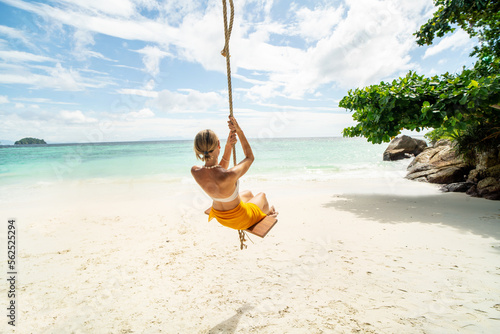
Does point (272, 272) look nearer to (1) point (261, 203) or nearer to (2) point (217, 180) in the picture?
(1) point (261, 203)

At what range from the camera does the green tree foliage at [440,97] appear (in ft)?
21.7

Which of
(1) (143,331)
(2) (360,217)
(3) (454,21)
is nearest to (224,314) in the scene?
(1) (143,331)

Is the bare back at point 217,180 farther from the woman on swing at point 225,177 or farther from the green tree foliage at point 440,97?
the green tree foliage at point 440,97

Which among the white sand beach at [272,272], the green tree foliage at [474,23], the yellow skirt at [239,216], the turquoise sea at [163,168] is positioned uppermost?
the green tree foliage at [474,23]

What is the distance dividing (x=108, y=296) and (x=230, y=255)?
224 centimetres

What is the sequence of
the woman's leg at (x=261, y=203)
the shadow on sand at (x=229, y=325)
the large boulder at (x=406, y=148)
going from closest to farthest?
the shadow on sand at (x=229, y=325)
the woman's leg at (x=261, y=203)
the large boulder at (x=406, y=148)

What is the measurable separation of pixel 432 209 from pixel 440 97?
3.27 metres

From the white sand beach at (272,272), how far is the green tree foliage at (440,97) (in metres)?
2.59

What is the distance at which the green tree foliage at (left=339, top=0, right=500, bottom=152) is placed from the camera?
660cm

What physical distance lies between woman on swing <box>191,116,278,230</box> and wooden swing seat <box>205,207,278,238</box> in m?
0.06

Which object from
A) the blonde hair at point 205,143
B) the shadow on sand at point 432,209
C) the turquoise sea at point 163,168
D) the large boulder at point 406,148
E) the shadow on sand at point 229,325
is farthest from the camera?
the large boulder at point 406,148

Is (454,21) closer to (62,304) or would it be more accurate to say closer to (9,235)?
(62,304)

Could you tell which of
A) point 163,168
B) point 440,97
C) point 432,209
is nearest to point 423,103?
point 440,97

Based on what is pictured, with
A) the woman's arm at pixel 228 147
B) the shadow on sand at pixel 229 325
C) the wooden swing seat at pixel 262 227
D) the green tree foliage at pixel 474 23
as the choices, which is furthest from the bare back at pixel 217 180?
the green tree foliage at pixel 474 23
